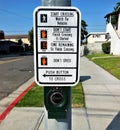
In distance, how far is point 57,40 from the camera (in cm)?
198

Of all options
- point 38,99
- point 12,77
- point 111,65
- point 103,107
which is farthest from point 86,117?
point 111,65

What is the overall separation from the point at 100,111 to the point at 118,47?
90.2 feet

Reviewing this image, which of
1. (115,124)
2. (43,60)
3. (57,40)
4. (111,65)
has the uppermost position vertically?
(57,40)

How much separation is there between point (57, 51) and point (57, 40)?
3.3 inches

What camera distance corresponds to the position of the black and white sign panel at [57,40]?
77.4 inches

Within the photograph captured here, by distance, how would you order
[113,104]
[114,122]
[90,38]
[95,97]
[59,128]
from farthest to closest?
1. [90,38]
2. [95,97]
3. [113,104]
4. [114,122]
5. [59,128]

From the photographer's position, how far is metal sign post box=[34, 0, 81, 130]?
197 cm

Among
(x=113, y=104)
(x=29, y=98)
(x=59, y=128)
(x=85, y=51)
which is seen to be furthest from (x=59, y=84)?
(x=85, y=51)

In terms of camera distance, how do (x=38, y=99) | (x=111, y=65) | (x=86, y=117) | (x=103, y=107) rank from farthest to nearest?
(x=111, y=65) → (x=38, y=99) → (x=103, y=107) → (x=86, y=117)

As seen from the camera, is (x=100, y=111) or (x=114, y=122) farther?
(x=100, y=111)

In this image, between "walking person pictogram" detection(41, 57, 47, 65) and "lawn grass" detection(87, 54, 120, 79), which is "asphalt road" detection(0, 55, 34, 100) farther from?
"walking person pictogram" detection(41, 57, 47, 65)

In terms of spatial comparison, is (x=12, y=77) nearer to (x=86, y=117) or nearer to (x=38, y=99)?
(x=38, y=99)

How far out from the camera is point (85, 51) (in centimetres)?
4722

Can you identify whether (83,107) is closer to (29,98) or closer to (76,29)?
(29,98)
